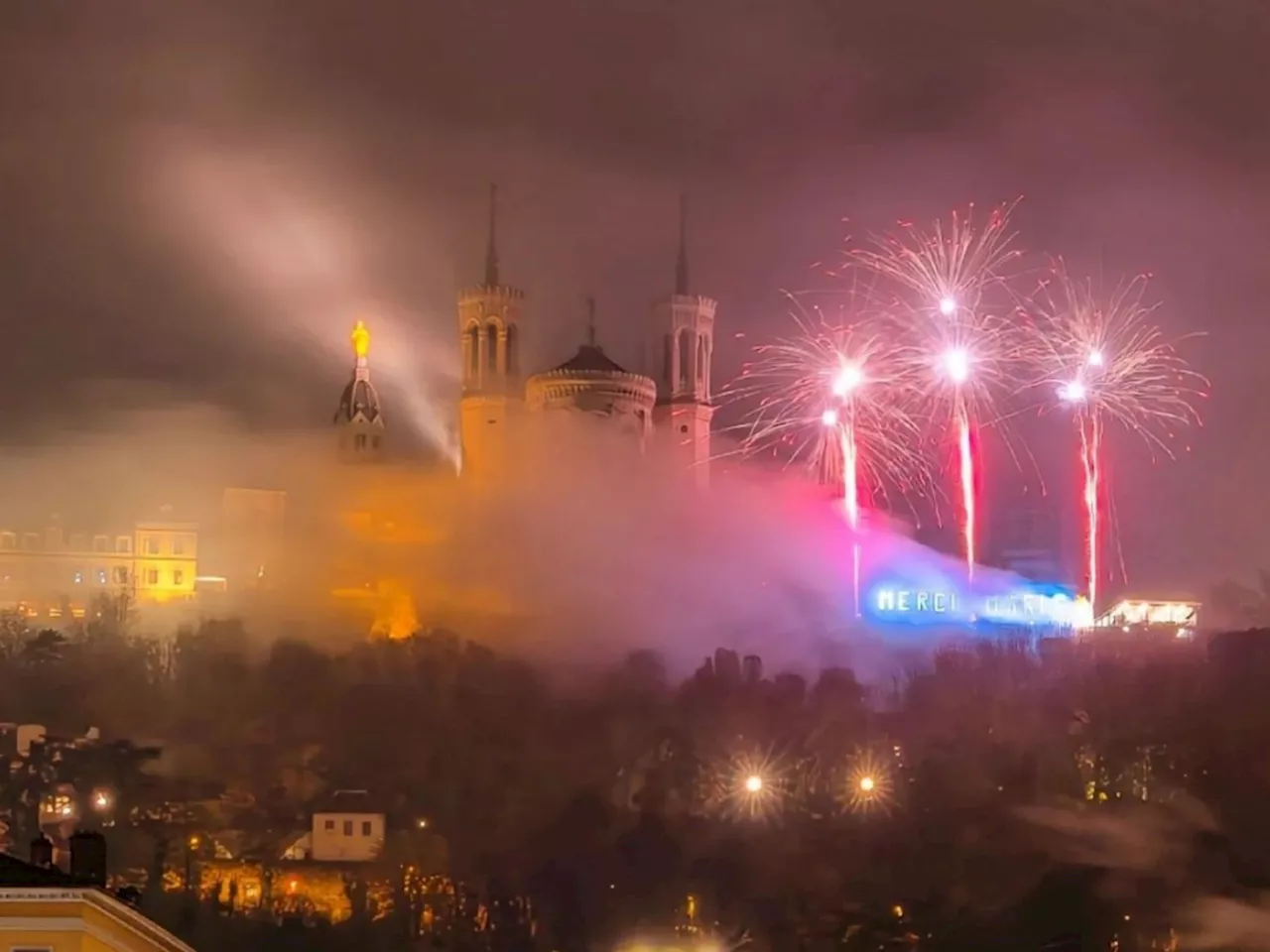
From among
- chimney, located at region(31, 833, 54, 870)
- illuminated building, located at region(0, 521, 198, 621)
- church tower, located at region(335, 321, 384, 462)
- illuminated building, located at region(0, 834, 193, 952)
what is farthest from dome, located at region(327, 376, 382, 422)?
illuminated building, located at region(0, 834, 193, 952)

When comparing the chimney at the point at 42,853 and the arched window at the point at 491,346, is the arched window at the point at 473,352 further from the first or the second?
the chimney at the point at 42,853

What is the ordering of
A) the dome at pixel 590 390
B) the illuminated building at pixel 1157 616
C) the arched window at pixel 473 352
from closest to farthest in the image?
the illuminated building at pixel 1157 616
the arched window at pixel 473 352
the dome at pixel 590 390

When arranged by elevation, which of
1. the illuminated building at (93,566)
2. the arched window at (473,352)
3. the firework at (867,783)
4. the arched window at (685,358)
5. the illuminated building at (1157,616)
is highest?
the arched window at (685,358)

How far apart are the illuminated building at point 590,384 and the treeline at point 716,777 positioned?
2.75 m

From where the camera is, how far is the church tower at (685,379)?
12234 mm

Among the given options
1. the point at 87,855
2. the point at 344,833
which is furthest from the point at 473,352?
the point at 87,855

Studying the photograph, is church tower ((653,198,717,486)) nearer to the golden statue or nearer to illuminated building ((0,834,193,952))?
the golden statue

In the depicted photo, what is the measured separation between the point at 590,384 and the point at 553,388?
0.45 m

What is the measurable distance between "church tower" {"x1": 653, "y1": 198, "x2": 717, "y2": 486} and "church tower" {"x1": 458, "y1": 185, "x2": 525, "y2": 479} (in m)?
1.47

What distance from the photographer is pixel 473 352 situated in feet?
42.3

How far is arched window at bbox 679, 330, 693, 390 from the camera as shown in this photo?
13.9m

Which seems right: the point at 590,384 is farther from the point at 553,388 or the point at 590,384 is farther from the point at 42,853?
the point at 42,853

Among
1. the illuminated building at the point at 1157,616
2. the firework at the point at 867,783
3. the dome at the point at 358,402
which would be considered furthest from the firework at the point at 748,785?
the dome at the point at 358,402

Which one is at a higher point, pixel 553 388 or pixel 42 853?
pixel 553 388
